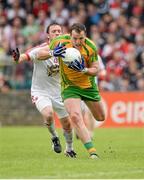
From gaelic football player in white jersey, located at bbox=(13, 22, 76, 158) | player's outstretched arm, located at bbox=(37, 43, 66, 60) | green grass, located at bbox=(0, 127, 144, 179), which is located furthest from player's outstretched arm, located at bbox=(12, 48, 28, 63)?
green grass, located at bbox=(0, 127, 144, 179)

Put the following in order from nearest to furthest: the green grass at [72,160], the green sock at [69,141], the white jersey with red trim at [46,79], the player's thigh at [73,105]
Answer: the green grass at [72,160], the player's thigh at [73,105], the green sock at [69,141], the white jersey with red trim at [46,79]

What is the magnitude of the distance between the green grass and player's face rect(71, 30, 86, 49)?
200 cm

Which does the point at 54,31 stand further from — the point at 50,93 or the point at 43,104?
the point at 43,104

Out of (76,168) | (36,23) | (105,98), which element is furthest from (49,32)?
(36,23)

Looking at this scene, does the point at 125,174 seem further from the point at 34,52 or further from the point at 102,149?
the point at 102,149

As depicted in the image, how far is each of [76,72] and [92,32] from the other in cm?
1336

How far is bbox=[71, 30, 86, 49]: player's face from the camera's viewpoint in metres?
13.6

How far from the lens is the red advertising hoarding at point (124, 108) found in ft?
83.8

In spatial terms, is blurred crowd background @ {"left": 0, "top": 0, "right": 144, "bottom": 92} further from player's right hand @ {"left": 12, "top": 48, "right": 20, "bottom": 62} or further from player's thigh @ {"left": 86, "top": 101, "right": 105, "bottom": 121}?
Result: player's right hand @ {"left": 12, "top": 48, "right": 20, "bottom": 62}

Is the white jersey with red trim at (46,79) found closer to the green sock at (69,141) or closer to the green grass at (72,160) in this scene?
the green sock at (69,141)

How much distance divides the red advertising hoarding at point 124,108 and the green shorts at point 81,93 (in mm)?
11353

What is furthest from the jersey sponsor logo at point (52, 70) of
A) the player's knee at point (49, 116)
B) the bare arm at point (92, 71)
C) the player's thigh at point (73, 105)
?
the bare arm at point (92, 71)

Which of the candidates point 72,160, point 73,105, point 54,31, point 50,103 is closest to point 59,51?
point 73,105

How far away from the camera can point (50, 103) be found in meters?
15.6
